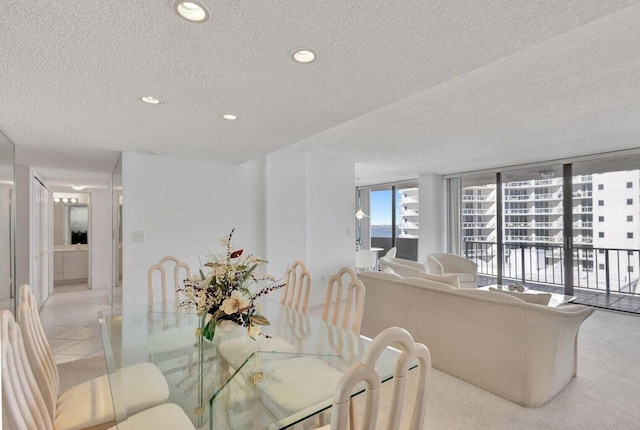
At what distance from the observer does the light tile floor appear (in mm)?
3469

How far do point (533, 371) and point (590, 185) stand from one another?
4375mm

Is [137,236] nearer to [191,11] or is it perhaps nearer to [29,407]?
[29,407]

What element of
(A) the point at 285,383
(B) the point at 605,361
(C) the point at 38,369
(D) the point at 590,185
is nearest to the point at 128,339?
(C) the point at 38,369

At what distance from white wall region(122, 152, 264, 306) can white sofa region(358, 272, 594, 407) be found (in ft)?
8.13

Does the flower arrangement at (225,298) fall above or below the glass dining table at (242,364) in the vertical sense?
above

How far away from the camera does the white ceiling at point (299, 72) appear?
1.31 metres

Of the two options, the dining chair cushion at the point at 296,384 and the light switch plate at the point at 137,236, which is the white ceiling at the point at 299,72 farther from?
the dining chair cushion at the point at 296,384

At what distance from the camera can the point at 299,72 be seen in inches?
70.2

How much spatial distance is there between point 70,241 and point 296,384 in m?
7.86

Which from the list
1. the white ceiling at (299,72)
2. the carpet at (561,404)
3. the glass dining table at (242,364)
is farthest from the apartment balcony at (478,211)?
the glass dining table at (242,364)

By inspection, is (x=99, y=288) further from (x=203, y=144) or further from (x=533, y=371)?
(x=533, y=371)

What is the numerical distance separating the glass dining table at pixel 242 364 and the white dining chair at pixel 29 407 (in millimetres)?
71

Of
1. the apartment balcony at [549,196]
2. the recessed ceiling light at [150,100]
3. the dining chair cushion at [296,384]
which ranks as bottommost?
the dining chair cushion at [296,384]

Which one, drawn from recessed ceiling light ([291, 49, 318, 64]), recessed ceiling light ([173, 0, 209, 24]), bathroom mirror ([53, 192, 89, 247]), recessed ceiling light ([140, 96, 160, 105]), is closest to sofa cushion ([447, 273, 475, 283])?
recessed ceiling light ([291, 49, 318, 64])
